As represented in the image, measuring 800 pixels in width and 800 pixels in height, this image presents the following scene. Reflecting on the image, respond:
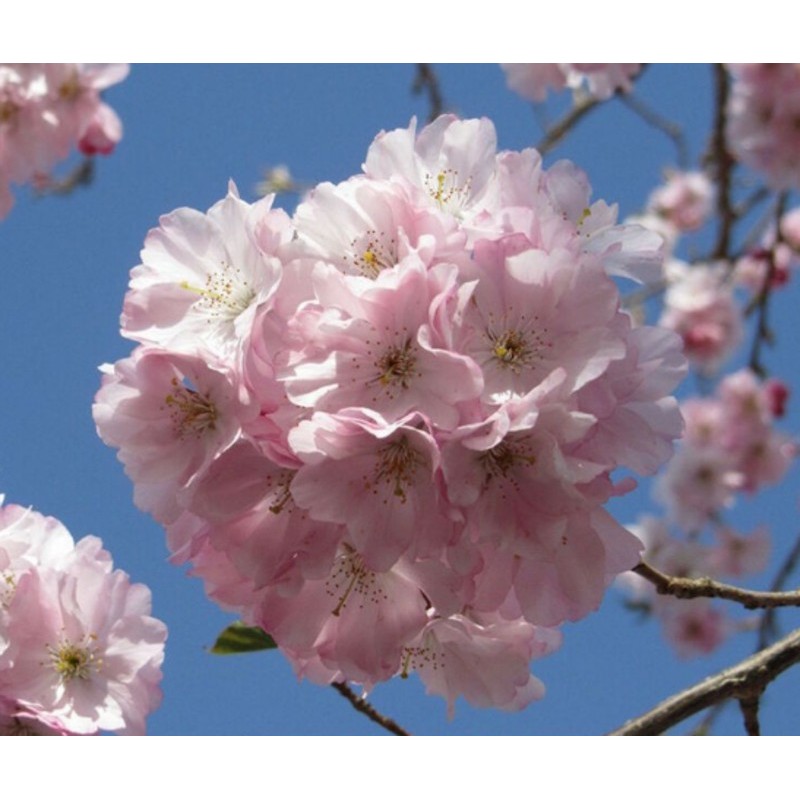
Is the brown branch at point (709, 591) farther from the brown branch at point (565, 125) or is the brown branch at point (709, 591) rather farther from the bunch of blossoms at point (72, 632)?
the brown branch at point (565, 125)

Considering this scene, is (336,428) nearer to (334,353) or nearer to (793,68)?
(334,353)

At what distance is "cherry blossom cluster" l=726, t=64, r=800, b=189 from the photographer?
3.31 metres

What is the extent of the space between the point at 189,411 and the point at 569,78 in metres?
2.38

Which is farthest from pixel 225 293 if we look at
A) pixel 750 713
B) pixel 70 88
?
pixel 70 88

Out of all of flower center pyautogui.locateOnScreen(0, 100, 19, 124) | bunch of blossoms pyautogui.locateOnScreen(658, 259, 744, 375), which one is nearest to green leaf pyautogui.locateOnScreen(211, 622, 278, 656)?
flower center pyautogui.locateOnScreen(0, 100, 19, 124)

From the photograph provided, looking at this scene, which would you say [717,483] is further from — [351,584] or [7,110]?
[351,584]

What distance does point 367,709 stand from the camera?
140 cm

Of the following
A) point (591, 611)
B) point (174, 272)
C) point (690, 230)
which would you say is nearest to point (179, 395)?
point (174, 272)

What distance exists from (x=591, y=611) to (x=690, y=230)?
496cm

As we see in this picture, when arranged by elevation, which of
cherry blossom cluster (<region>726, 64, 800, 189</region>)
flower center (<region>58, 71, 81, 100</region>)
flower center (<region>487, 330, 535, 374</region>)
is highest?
cherry blossom cluster (<region>726, 64, 800, 189</region>)

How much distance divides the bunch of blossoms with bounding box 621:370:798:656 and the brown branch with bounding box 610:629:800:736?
326 centimetres

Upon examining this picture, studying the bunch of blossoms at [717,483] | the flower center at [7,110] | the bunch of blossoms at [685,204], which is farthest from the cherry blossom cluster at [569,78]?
the bunch of blossoms at [685,204]

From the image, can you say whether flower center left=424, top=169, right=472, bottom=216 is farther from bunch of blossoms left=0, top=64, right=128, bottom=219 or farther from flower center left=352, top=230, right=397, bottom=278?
bunch of blossoms left=0, top=64, right=128, bottom=219

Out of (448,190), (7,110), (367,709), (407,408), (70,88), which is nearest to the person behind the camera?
(407,408)
